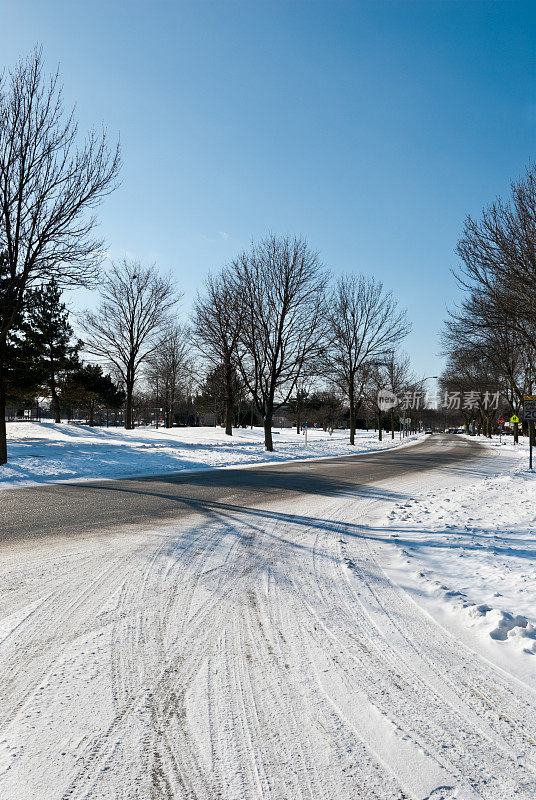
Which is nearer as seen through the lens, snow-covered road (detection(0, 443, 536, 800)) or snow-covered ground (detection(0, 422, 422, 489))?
snow-covered road (detection(0, 443, 536, 800))

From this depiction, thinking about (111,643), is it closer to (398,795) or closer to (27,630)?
(27,630)

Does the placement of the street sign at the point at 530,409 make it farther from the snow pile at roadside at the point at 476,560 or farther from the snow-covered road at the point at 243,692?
the snow-covered road at the point at 243,692

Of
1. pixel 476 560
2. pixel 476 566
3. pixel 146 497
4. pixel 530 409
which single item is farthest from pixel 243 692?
pixel 530 409

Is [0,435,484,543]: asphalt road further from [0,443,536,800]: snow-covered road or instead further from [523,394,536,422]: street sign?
[523,394,536,422]: street sign

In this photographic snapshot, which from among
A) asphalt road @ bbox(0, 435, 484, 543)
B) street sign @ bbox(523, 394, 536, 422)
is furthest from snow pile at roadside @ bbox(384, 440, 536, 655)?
street sign @ bbox(523, 394, 536, 422)

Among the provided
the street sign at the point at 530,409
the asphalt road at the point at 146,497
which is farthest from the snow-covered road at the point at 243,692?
the street sign at the point at 530,409

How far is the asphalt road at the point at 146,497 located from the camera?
23.0 ft

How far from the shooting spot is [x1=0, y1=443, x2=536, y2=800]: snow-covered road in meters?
1.94

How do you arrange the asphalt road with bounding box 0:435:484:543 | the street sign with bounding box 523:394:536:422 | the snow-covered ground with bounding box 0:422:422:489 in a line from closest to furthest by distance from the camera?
the asphalt road with bounding box 0:435:484:543, the snow-covered ground with bounding box 0:422:422:489, the street sign with bounding box 523:394:536:422

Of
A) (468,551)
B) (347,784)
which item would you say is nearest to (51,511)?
(468,551)

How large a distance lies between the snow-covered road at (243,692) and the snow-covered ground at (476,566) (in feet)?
0.87

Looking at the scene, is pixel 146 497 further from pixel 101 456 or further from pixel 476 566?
pixel 101 456

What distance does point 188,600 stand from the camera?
3939 mm

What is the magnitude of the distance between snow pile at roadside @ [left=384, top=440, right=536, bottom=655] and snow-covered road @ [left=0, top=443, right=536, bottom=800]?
1.27 feet
